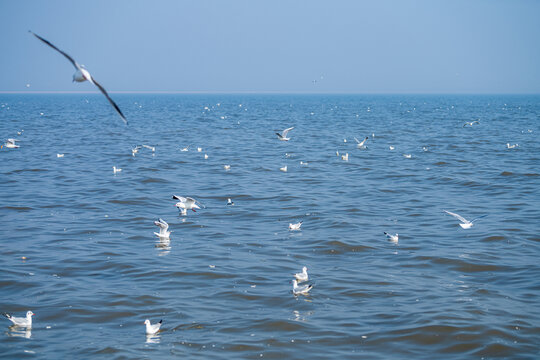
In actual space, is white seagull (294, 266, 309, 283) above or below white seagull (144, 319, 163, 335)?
above

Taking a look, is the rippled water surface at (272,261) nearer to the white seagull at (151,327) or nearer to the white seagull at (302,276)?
the white seagull at (151,327)

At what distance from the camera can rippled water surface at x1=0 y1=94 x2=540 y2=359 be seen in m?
9.49

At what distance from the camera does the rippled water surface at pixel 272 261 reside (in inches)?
374

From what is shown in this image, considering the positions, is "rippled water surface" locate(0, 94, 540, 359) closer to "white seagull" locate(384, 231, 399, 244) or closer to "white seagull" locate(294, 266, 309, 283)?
"white seagull" locate(384, 231, 399, 244)

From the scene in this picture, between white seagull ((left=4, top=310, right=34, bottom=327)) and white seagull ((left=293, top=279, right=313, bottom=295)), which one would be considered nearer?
white seagull ((left=4, top=310, right=34, bottom=327))

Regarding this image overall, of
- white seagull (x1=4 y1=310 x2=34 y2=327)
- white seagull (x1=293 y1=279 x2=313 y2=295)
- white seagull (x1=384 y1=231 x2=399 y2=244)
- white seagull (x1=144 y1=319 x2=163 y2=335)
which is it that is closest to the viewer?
white seagull (x1=144 y1=319 x2=163 y2=335)

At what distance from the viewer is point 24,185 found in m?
22.7

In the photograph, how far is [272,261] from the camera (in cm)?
1345

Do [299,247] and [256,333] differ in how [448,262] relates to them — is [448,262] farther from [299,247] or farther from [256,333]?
[256,333]

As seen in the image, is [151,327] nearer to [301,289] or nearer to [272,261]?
[301,289]

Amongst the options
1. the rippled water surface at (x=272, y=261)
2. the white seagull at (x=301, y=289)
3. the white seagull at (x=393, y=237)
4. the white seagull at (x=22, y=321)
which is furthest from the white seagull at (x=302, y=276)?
the white seagull at (x=22, y=321)

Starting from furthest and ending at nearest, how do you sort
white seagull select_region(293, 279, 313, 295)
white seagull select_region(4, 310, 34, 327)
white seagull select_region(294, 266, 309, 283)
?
white seagull select_region(294, 266, 309, 283) < white seagull select_region(293, 279, 313, 295) < white seagull select_region(4, 310, 34, 327)

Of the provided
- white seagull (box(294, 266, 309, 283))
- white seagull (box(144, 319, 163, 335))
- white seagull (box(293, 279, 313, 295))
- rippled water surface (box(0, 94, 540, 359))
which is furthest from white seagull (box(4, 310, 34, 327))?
white seagull (box(294, 266, 309, 283))

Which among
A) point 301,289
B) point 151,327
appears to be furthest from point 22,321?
point 301,289
